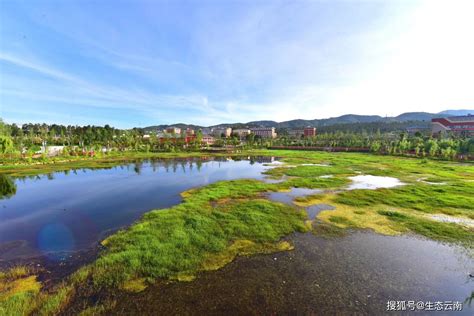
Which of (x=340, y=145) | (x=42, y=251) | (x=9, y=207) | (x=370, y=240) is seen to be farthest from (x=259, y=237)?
(x=340, y=145)

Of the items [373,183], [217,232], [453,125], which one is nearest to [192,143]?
[373,183]

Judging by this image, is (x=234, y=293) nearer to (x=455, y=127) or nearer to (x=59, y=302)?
(x=59, y=302)

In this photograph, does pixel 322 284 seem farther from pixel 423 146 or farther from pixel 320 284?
pixel 423 146

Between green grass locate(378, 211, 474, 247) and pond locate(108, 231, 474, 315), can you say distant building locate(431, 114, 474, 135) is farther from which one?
pond locate(108, 231, 474, 315)

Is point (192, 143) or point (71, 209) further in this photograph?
point (192, 143)

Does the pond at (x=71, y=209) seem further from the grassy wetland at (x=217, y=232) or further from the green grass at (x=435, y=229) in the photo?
the green grass at (x=435, y=229)

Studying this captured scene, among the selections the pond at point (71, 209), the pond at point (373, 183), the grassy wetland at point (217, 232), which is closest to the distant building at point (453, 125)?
the pond at point (373, 183)
